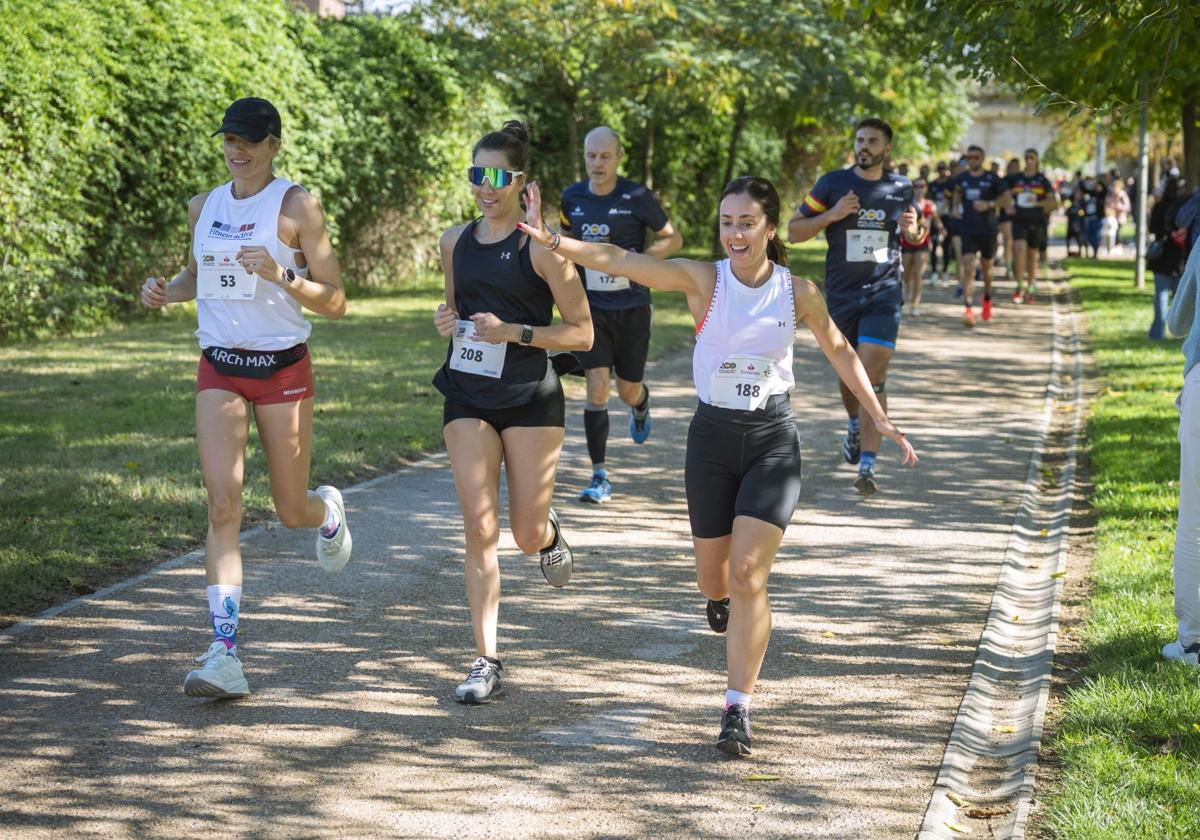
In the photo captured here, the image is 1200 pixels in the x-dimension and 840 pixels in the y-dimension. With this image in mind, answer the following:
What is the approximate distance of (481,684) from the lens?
5.37 metres

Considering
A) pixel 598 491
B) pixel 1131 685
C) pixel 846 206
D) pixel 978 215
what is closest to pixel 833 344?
pixel 1131 685

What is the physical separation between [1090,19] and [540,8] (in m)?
14.1

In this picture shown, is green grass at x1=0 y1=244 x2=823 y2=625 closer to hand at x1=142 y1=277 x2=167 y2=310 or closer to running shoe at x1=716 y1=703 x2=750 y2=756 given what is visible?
hand at x1=142 y1=277 x2=167 y2=310

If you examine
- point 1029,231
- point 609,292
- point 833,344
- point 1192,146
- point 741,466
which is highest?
point 1192,146

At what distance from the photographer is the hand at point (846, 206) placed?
8.76 metres

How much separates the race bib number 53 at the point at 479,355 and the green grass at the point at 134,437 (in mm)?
2379

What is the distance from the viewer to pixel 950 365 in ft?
52.1

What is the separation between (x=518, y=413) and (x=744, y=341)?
0.99m

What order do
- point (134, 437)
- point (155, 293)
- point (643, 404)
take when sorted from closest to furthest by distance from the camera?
point (155, 293), point (643, 404), point (134, 437)

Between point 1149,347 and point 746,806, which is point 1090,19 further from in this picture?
point 1149,347

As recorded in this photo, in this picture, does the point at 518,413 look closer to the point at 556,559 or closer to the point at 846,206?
the point at 556,559

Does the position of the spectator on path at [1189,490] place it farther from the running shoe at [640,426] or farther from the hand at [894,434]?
the running shoe at [640,426]

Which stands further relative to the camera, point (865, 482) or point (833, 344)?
point (865, 482)

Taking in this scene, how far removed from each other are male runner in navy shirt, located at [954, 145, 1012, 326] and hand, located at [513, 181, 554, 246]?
1502 centimetres
